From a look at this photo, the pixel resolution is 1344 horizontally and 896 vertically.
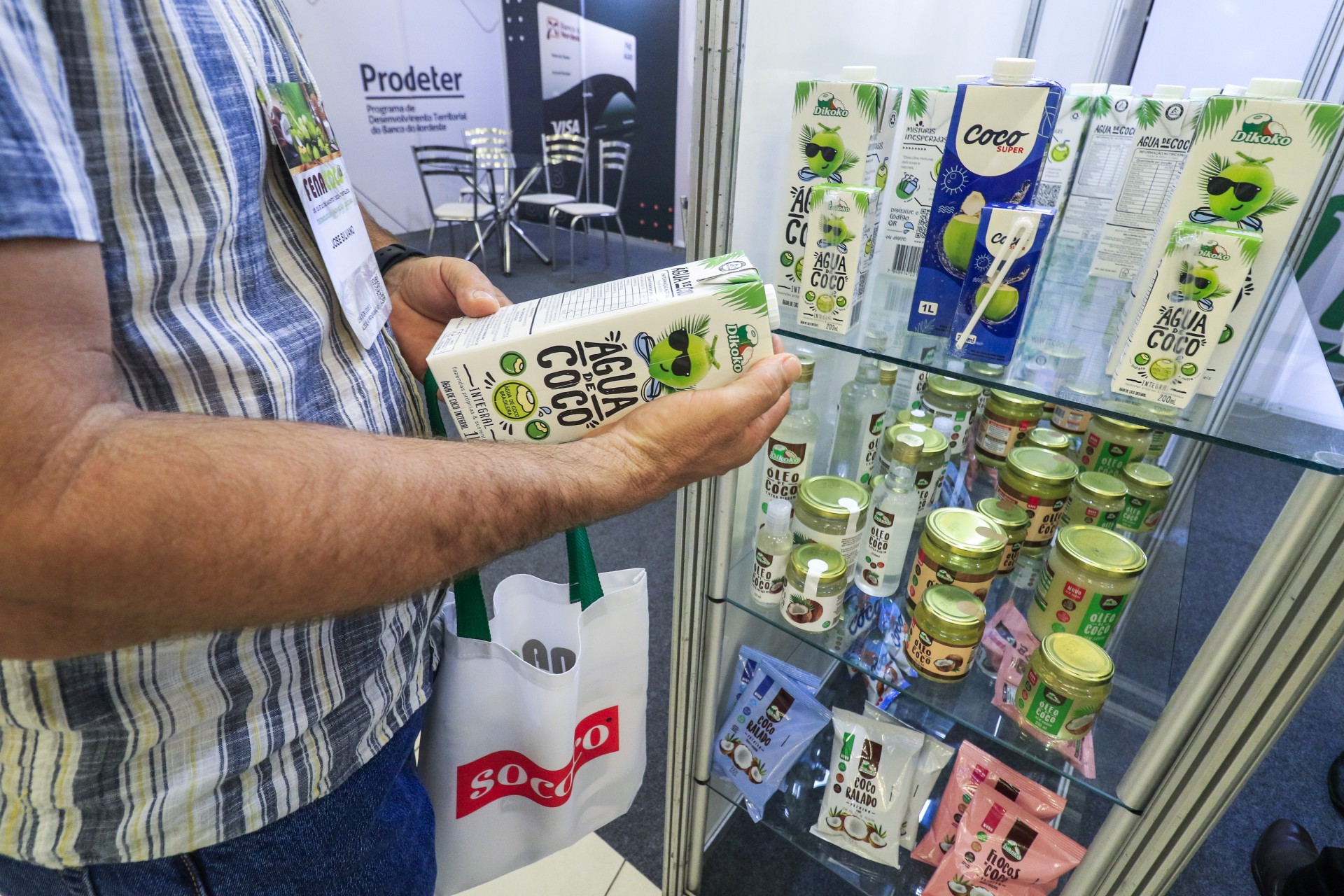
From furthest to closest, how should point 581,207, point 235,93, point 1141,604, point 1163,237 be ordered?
1. point 581,207
2. point 1141,604
3. point 1163,237
4. point 235,93

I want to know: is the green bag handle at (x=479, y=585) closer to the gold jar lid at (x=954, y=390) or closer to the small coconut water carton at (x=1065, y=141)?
the gold jar lid at (x=954, y=390)

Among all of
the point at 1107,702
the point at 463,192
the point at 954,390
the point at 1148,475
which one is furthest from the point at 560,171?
the point at 1107,702

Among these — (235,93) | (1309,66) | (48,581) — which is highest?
(1309,66)

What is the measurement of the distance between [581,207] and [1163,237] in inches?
196

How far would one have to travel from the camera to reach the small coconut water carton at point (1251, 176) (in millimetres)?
635

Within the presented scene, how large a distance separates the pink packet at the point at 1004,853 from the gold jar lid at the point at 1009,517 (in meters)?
0.42

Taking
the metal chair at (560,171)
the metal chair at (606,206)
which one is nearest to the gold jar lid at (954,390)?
the metal chair at (606,206)

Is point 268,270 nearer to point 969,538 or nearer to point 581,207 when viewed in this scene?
point 969,538

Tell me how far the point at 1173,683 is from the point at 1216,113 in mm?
694

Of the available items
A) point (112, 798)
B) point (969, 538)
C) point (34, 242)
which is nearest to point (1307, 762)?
point (969, 538)

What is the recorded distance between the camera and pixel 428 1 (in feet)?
19.9

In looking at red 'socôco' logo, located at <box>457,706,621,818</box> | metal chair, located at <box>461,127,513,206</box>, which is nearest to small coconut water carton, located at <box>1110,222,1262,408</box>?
red 'socôco' logo, located at <box>457,706,621,818</box>

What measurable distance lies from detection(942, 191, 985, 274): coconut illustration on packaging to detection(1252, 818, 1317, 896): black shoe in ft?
4.74

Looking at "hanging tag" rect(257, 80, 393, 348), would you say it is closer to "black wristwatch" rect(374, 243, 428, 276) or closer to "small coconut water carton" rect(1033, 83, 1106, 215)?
"black wristwatch" rect(374, 243, 428, 276)
